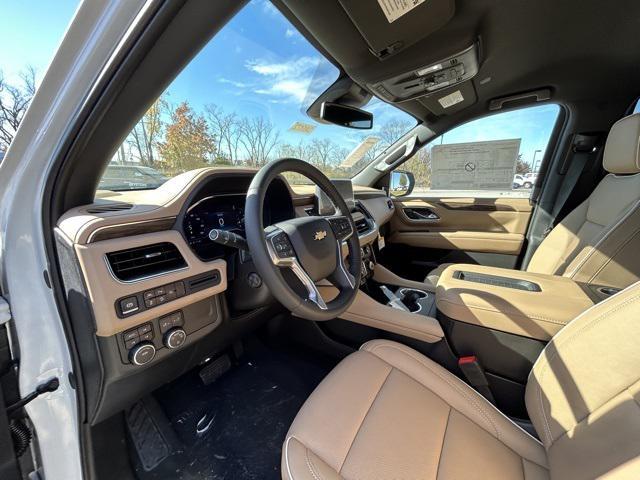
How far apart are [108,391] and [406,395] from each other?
0.87 metres

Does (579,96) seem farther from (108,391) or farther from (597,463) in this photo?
(108,391)

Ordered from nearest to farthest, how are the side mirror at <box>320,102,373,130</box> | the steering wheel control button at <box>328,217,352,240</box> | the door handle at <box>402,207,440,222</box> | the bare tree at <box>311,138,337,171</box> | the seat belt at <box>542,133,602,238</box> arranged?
the steering wheel control button at <box>328,217,352,240</box> < the bare tree at <box>311,138,337,171</box> < the side mirror at <box>320,102,373,130</box> < the seat belt at <box>542,133,602,238</box> < the door handle at <box>402,207,440,222</box>

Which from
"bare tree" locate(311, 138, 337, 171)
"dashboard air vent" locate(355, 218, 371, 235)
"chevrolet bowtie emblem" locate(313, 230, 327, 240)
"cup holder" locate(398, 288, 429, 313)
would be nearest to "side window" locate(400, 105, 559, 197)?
"bare tree" locate(311, 138, 337, 171)

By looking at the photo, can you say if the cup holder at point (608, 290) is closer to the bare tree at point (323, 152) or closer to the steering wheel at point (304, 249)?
the steering wheel at point (304, 249)

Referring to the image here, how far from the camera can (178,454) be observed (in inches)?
47.3

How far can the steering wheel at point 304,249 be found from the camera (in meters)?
0.84

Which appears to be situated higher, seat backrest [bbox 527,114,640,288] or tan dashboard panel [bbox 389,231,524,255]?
seat backrest [bbox 527,114,640,288]

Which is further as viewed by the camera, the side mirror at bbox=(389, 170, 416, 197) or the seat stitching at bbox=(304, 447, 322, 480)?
the side mirror at bbox=(389, 170, 416, 197)

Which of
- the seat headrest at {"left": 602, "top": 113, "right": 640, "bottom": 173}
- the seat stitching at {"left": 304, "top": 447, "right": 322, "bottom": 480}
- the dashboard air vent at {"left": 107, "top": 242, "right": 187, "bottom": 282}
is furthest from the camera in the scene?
the seat headrest at {"left": 602, "top": 113, "right": 640, "bottom": 173}

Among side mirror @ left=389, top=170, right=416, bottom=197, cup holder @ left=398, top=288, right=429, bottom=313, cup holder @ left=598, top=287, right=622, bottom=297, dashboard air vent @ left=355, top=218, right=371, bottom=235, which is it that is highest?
side mirror @ left=389, top=170, right=416, bottom=197

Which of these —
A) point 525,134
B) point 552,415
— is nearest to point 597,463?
point 552,415

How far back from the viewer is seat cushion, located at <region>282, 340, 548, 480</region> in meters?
0.74

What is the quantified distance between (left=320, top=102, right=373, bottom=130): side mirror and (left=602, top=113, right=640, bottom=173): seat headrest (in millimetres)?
1401

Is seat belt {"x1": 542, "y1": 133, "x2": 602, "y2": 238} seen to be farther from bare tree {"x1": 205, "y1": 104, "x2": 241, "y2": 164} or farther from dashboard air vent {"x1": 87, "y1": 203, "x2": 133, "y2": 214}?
dashboard air vent {"x1": 87, "y1": 203, "x2": 133, "y2": 214}
